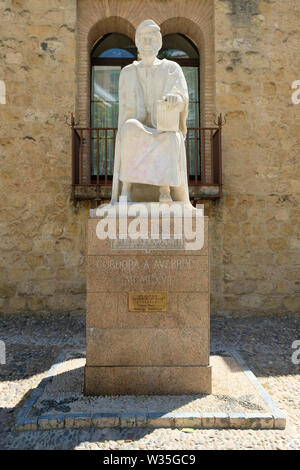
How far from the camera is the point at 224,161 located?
598 cm

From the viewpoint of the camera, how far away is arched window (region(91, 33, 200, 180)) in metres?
6.75

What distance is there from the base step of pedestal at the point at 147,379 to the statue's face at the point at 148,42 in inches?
109

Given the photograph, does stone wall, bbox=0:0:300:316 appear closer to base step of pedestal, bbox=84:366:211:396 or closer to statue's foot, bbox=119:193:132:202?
statue's foot, bbox=119:193:132:202

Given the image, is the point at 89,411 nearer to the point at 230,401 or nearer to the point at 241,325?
the point at 230,401

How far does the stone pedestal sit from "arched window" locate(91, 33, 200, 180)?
3876mm

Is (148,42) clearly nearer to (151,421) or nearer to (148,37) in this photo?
(148,37)

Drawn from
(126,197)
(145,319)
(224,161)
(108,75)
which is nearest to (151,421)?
(145,319)

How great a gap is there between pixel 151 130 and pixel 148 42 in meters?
0.84

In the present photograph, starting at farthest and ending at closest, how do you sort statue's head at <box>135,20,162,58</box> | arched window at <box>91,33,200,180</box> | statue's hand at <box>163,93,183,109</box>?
arched window at <box>91,33,200,180</box>, statue's head at <box>135,20,162,58</box>, statue's hand at <box>163,93,183,109</box>

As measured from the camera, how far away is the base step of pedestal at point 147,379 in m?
2.93

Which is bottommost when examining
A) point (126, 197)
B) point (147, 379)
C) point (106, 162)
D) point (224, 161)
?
point (147, 379)

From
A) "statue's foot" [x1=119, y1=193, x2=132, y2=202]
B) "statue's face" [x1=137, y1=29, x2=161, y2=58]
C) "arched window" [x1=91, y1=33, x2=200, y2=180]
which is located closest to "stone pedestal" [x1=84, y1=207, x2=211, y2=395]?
"statue's foot" [x1=119, y1=193, x2=132, y2=202]

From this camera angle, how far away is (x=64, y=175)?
5883 millimetres
